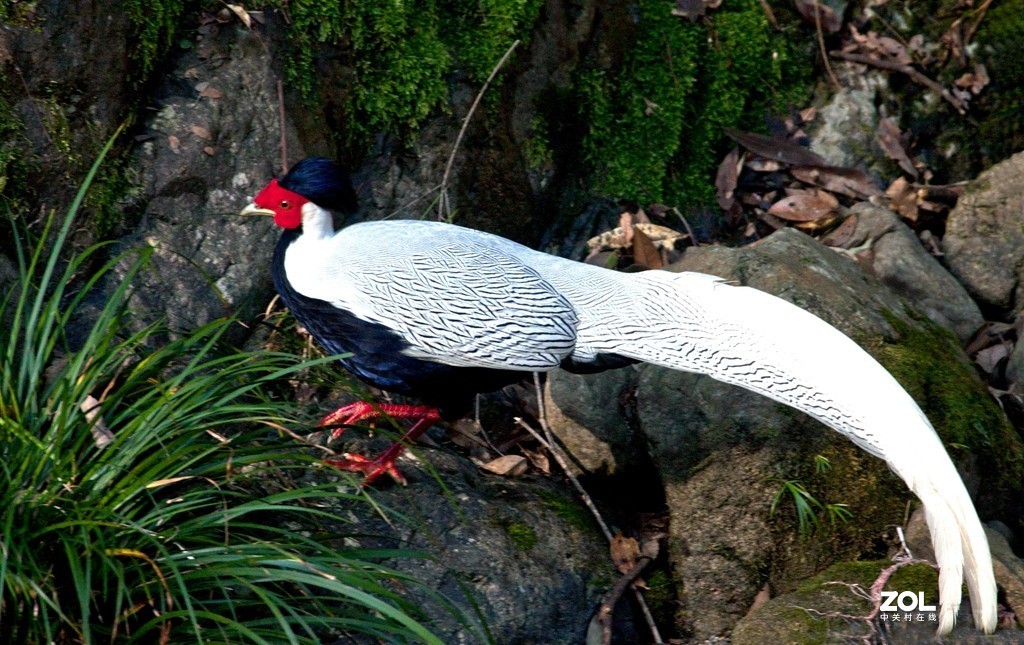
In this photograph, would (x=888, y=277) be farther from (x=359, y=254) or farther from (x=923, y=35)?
(x=359, y=254)

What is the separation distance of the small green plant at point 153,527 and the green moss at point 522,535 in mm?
492

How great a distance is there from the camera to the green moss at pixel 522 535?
→ 11.2 ft

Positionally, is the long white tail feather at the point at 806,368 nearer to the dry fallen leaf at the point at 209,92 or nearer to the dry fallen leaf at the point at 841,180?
the dry fallen leaf at the point at 209,92

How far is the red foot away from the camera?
343 centimetres

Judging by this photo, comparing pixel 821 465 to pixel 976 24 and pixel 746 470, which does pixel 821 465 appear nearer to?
pixel 746 470

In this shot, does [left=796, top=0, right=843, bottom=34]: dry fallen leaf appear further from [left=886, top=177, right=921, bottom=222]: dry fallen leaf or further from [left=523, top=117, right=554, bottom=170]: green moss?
[left=523, top=117, right=554, bottom=170]: green moss

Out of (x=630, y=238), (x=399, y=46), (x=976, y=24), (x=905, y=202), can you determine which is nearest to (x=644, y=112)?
(x=630, y=238)

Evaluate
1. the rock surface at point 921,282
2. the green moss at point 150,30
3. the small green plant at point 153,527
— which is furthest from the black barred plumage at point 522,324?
the rock surface at point 921,282

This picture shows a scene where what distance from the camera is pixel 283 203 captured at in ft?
12.0

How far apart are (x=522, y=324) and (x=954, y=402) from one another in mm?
1696

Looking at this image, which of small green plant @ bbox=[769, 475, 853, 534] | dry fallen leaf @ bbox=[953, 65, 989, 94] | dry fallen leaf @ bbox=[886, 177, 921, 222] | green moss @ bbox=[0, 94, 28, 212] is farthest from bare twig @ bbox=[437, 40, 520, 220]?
dry fallen leaf @ bbox=[953, 65, 989, 94]

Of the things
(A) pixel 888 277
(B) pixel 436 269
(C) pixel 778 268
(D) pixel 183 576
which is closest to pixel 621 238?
(C) pixel 778 268

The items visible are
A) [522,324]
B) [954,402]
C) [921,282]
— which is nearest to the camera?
[522,324]

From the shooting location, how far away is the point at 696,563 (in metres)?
3.55
